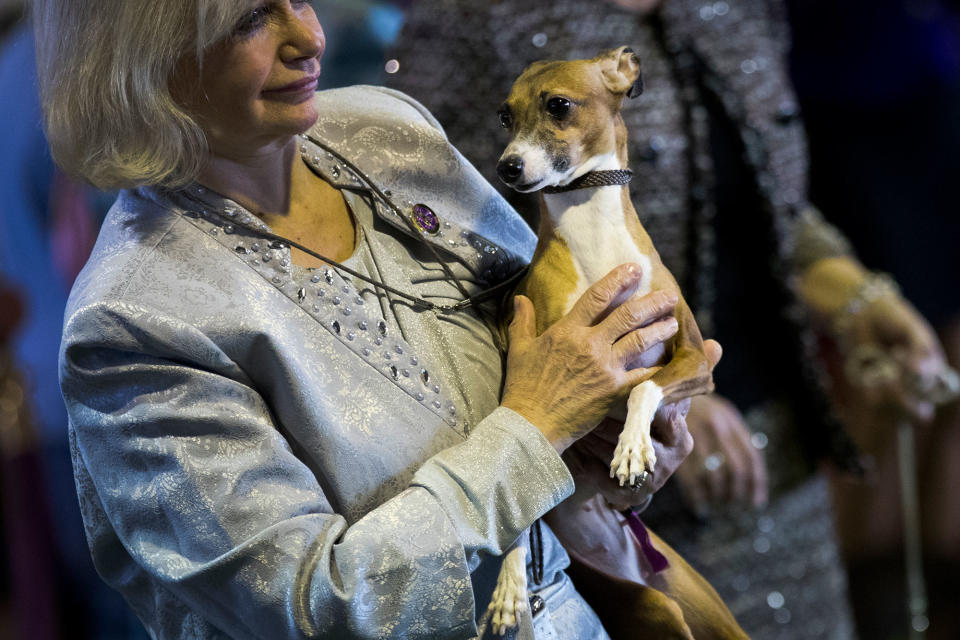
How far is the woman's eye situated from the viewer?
92cm

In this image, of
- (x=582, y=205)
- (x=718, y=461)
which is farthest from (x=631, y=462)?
(x=718, y=461)

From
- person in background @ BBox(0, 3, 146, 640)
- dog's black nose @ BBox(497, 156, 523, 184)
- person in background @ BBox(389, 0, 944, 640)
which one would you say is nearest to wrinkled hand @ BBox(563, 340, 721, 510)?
dog's black nose @ BBox(497, 156, 523, 184)

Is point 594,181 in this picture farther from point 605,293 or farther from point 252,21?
point 252,21

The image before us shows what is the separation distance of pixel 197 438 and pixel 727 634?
57cm

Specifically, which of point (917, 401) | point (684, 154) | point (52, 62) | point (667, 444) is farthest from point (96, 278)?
point (917, 401)

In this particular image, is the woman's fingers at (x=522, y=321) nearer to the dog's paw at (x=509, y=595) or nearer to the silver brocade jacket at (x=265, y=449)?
the silver brocade jacket at (x=265, y=449)

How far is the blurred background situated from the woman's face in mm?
322

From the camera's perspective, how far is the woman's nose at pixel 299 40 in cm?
94

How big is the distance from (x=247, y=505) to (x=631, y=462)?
31 cm

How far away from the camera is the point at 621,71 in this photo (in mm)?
976

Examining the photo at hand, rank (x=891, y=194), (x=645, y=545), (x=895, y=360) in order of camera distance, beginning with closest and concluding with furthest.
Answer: (x=645, y=545) → (x=895, y=360) → (x=891, y=194)

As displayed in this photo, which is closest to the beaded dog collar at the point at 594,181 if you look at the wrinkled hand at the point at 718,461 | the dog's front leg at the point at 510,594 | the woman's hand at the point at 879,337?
the dog's front leg at the point at 510,594

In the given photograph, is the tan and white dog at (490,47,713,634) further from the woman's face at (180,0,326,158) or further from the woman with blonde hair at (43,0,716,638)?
the woman's face at (180,0,326,158)

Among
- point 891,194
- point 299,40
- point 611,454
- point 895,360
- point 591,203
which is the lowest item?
point 891,194
